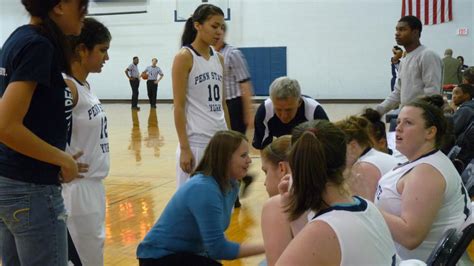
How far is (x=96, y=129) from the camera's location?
2.59m

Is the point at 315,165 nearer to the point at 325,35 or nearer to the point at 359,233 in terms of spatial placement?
the point at 359,233

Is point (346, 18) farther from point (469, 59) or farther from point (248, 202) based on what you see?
point (248, 202)

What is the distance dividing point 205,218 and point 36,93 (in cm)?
104

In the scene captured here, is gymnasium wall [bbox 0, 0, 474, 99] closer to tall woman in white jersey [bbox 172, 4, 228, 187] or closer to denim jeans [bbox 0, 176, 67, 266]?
tall woman in white jersey [bbox 172, 4, 228, 187]

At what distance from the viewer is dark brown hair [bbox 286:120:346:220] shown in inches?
60.5

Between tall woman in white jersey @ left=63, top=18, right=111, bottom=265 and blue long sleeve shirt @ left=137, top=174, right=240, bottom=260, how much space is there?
0.26m

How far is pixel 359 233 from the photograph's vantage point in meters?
1.48

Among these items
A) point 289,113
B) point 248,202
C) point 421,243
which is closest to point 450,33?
point 248,202

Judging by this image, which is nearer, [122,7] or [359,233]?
[359,233]

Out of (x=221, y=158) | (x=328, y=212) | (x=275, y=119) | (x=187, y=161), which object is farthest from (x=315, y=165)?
(x=275, y=119)

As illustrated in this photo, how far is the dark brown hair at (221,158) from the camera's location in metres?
2.57

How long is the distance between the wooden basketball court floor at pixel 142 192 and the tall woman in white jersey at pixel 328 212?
2267 millimetres

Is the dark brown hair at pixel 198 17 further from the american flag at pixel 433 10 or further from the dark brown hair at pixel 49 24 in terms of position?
the american flag at pixel 433 10

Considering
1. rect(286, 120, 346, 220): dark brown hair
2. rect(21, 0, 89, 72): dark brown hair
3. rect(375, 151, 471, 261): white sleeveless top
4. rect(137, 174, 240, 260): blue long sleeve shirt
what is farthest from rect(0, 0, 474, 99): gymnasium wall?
rect(21, 0, 89, 72): dark brown hair
